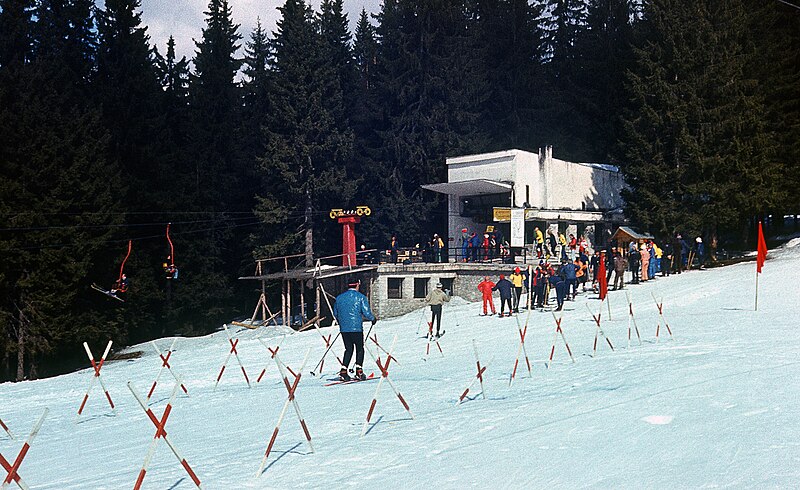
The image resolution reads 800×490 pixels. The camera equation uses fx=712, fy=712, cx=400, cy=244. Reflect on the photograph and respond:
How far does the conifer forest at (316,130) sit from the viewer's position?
126 ft

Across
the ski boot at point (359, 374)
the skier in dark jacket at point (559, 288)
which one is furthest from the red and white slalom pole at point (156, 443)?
the skier in dark jacket at point (559, 288)

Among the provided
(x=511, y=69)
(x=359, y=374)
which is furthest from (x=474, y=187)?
(x=359, y=374)

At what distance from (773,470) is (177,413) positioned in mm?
9652

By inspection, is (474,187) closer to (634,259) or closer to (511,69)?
(634,259)

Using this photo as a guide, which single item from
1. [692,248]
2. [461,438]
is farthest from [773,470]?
[692,248]

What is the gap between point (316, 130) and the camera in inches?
2035

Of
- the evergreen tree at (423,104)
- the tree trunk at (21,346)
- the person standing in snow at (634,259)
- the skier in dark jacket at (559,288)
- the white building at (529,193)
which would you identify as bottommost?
the tree trunk at (21,346)

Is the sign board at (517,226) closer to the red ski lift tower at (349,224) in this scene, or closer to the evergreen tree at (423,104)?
the red ski lift tower at (349,224)

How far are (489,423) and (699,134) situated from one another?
34.3 metres

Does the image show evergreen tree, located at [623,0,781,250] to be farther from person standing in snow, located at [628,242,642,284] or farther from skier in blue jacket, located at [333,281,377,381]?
skier in blue jacket, located at [333,281,377,381]

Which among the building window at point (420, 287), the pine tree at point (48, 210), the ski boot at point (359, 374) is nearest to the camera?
the ski boot at point (359, 374)

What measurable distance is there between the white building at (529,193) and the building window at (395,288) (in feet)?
18.7

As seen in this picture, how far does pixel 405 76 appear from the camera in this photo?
57.7m

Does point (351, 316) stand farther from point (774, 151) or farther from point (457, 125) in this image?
point (457, 125)
